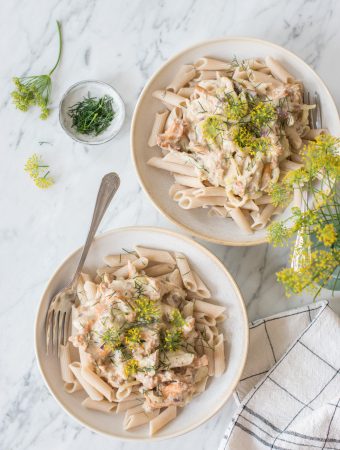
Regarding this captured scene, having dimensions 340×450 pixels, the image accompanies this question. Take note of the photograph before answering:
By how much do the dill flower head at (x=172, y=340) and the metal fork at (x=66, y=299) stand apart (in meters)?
0.49

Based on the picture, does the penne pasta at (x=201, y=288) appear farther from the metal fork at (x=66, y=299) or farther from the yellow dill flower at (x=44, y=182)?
the yellow dill flower at (x=44, y=182)

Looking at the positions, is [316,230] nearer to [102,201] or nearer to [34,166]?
[102,201]

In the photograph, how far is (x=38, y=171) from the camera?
129 inches

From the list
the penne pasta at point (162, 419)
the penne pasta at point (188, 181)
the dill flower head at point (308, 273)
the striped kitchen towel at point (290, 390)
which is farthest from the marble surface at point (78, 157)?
the dill flower head at point (308, 273)

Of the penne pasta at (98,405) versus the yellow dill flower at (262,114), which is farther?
the penne pasta at (98,405)

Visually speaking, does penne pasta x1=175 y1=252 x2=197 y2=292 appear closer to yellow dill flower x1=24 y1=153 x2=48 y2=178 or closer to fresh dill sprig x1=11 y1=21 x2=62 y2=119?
yellow dill flower x1=24 y1=153 x2=48 y2=178

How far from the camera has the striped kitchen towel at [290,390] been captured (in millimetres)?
3105

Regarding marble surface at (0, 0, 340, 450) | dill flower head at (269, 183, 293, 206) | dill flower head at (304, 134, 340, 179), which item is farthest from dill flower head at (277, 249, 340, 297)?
marble surface at (0, 0, 340, 450)

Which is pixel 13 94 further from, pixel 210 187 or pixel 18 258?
pixel 210 187

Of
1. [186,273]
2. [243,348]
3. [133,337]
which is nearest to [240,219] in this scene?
[186,273]

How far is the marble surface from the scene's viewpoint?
3.24m

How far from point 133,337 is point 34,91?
1.37 metres

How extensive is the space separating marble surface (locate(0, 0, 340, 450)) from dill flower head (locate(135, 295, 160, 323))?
57 cm

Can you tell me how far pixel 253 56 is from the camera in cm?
301
